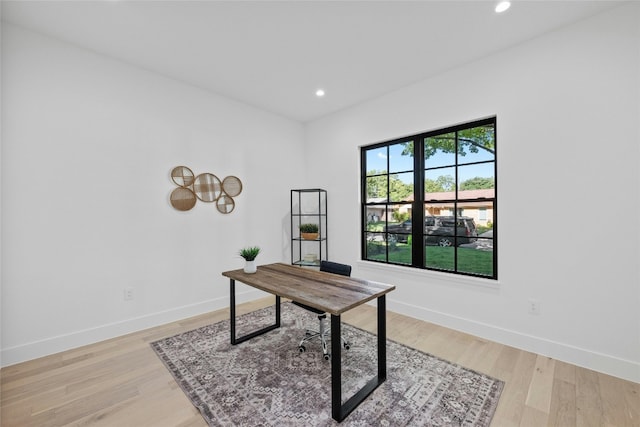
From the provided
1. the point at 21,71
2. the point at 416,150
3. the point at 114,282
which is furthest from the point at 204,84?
the point at 416,150

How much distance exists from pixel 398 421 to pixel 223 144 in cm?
347

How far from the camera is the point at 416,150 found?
129 inches

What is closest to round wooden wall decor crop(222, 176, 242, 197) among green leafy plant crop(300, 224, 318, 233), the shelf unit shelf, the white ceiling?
the shelf unit shelf

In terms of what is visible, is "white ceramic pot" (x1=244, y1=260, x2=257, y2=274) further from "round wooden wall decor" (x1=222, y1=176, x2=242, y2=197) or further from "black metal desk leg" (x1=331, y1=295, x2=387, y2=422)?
"round wooden wall decor" (x1=222, y1=176, x2=242, y2=197)

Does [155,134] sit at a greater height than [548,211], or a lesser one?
greater

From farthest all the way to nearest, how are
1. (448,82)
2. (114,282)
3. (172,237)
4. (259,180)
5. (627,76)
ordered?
(259,180)
(172,237)
(448,82)
(114,282)
(627,76)

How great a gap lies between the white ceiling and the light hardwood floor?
286 centimetres

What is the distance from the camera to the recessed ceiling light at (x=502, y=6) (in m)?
2.02

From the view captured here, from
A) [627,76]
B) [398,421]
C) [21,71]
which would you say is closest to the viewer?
[398,421]

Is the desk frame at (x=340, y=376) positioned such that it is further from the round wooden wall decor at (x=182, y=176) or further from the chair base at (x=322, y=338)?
the round wooden wall decor at (x=182, y=176)

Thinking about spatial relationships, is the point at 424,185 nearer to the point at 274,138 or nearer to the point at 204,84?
the point at 274,138

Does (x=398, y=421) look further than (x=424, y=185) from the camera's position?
No

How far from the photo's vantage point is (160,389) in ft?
6.41

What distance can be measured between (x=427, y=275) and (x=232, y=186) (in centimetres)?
277
